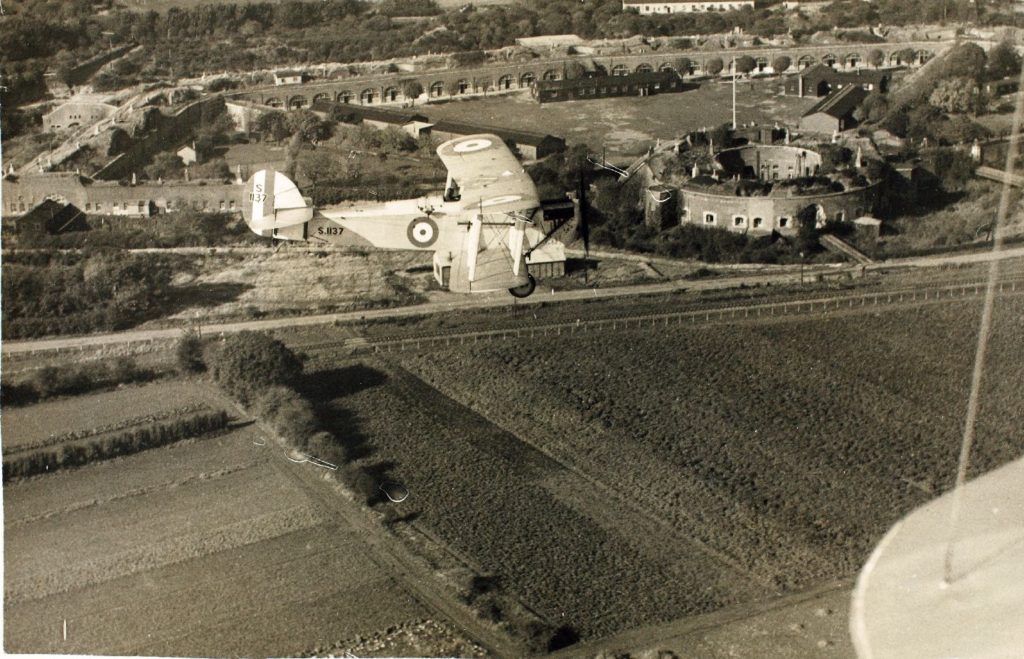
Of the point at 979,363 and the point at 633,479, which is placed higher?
the point at 979,363

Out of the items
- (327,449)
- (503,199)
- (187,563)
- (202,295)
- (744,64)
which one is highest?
(744,64)

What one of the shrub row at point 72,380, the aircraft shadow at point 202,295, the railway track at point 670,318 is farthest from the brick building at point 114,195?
the railway track at point 670,318

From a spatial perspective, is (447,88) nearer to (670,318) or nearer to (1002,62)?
(670,318)

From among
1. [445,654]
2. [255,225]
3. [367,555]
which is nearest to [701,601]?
[445,654]

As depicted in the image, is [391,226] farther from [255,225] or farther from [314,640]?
[314,640]

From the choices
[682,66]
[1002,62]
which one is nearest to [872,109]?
[1002,62]

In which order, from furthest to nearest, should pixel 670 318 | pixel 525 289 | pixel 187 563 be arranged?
1. pixel 670 318
2. pixel 525 289
3. pixel 187 563

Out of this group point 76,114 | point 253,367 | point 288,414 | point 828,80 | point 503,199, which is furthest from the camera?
point 828,80

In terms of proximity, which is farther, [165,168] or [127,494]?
[165,168]

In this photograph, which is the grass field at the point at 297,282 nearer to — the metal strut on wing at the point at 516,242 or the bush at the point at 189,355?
the bush at the point at 189,355
